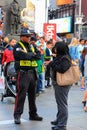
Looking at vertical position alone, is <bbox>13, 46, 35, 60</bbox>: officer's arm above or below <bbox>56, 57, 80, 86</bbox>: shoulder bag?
above

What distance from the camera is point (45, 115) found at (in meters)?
10.3

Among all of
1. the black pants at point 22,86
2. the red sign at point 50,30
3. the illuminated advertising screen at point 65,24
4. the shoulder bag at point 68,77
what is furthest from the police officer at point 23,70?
the illuminated advertising screen at point 65,24

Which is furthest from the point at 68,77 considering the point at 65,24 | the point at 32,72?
the point at 65,24

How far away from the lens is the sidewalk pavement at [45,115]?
→ 9039mm

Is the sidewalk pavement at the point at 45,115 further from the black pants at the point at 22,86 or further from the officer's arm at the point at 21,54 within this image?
the officer's arm at the point at 21,54

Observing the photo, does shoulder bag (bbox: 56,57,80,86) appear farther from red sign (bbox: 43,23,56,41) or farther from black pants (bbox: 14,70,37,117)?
red sign (bbox: 43,23,56,41)

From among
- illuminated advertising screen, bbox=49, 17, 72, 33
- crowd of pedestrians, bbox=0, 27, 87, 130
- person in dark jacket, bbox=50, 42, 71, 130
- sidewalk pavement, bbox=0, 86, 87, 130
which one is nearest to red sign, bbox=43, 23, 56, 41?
sidewalk pavement, bbox=0, 86, 87, 130

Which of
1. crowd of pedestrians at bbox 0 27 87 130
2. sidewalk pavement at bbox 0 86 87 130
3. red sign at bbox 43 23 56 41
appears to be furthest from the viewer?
red sign at bbox 43 23 56 41

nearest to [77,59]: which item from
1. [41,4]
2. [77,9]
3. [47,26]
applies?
[47,26]

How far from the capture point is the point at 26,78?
9.28 metres

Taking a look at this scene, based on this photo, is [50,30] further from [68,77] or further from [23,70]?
[68,77]

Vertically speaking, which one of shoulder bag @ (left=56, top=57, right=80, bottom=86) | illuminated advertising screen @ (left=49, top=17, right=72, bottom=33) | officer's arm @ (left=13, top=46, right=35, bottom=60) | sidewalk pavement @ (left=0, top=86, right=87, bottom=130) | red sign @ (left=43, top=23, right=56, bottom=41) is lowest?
illuminated advertising screen @ (left=49, top=17, right=72, bottom=33)

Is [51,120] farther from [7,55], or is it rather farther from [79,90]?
[79,90]

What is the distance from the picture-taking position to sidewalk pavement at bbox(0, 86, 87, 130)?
29.7 feet
